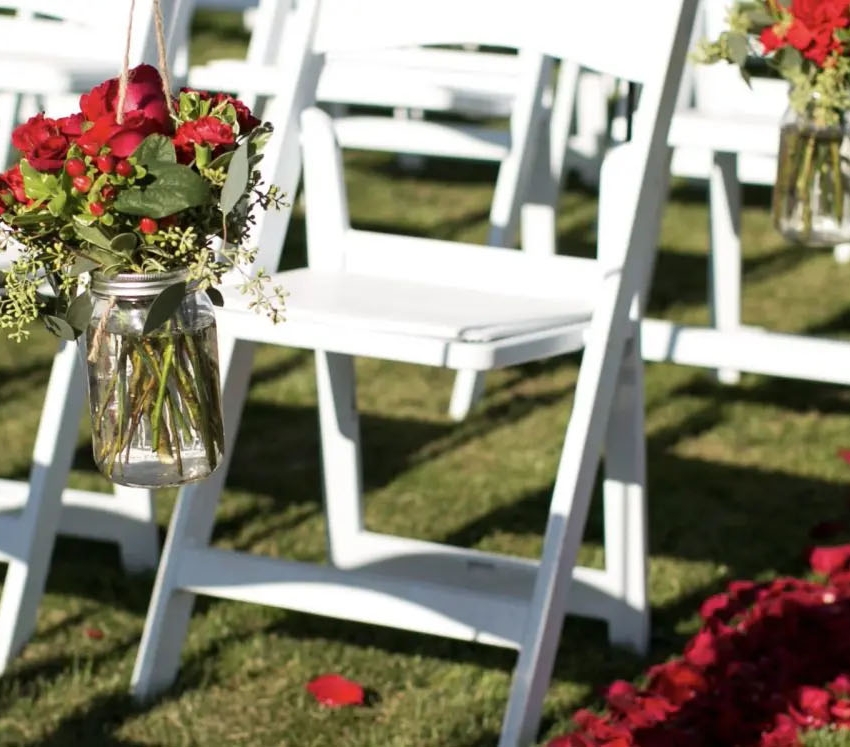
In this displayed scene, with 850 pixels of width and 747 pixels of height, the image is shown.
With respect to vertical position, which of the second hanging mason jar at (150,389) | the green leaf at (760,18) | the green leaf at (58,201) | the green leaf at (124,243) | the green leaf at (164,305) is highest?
the green leaf at (760,18)

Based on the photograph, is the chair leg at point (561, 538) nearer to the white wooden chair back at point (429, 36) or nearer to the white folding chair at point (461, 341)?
the white folding chair at point (461, 341)

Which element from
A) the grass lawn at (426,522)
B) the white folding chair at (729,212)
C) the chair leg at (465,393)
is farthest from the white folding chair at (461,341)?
the chair leg at (465,393)

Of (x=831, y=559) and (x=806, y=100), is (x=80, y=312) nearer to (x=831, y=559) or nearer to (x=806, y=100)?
(x=806, y=100)

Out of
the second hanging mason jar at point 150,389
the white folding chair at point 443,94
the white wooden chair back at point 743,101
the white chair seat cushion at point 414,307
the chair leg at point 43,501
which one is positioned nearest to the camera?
the second hanging mason jar at point 150,389

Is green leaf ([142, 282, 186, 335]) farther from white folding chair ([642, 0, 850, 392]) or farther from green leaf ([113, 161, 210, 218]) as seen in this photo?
white folding chair ([642, 0, 850, 392])

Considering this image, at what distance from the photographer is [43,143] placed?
5.29 ft

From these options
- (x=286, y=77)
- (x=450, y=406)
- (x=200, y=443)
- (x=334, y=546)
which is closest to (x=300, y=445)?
(x=450, y=406)

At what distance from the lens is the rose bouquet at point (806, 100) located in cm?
255

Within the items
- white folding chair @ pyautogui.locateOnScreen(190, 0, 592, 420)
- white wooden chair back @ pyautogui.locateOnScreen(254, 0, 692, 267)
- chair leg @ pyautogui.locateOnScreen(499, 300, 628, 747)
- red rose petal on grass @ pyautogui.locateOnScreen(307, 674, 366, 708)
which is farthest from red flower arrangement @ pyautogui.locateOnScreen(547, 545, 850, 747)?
white folding chair @ pyautogui.locateOnScreen(190, 0, 592, 420)

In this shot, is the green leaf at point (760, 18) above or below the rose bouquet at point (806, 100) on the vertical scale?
above

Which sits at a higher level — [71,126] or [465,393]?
[71,126]

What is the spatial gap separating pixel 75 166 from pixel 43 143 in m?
0.04

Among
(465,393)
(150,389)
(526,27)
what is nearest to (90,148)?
(150,389)

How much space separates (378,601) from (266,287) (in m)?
0.47
